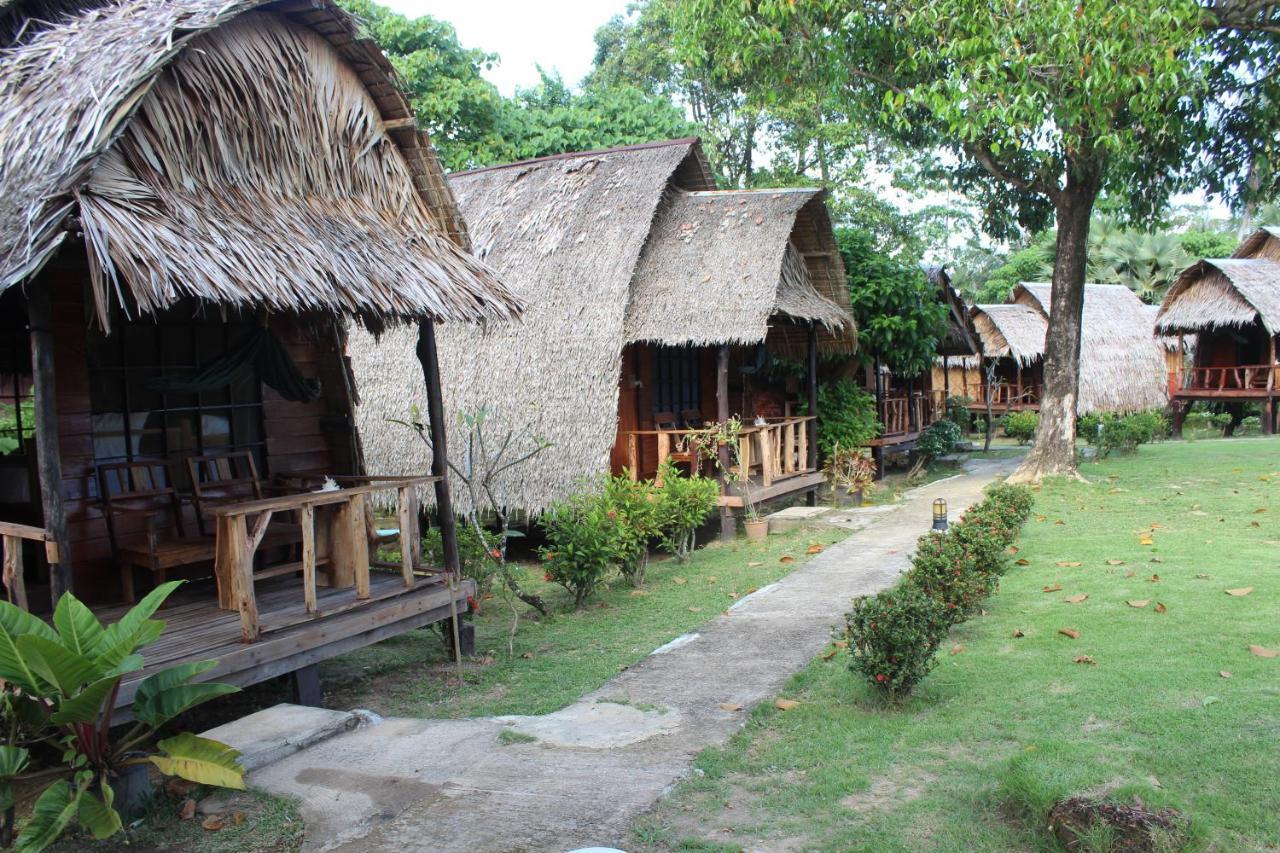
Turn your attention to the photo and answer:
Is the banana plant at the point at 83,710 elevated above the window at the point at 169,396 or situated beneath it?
situated beneath

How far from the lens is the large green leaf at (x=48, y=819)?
3.84 m

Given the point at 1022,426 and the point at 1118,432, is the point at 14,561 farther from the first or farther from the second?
the point at 1022,426

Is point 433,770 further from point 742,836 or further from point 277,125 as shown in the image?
point 277,125

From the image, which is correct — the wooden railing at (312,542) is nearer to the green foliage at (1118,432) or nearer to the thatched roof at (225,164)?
the thatched roof at (225,164)

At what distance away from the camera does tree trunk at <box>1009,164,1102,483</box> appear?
14445 mm

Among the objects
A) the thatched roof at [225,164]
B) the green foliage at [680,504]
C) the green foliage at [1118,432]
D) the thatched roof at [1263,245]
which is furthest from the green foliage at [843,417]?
the thatched roof at [1263,245]

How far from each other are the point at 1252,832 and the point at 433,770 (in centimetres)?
336

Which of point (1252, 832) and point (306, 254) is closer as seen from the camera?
point (1252, 832)

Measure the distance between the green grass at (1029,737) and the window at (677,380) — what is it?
22.1 feet

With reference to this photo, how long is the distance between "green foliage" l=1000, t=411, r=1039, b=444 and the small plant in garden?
1120 centimetres

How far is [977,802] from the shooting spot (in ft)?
13.2

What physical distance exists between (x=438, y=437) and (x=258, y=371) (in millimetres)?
1583

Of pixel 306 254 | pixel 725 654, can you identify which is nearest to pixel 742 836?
pixel 725 654

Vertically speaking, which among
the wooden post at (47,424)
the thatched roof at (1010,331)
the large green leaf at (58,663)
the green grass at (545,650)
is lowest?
the green grass at (545,650)
